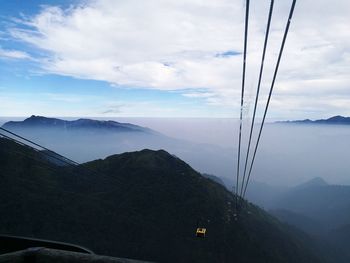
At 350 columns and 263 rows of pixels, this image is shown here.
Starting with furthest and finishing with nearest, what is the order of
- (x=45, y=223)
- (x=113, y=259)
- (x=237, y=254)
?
(x=237, y=254) < (x=45, y=223) < (x=113, y=259)

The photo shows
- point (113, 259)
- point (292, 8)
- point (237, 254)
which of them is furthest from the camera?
point (237, 254)

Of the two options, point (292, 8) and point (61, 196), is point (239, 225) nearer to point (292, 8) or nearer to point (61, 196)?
point (61, 196)

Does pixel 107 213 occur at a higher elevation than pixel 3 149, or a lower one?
lower

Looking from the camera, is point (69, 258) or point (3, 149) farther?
point (3, 149)

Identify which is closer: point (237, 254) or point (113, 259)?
point (113, 259)

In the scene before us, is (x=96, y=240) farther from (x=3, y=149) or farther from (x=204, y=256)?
(x=3, y=149)

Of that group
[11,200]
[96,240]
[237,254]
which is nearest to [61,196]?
[11,200]

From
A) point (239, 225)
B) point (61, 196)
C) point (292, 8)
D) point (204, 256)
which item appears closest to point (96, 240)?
point (61, 196)

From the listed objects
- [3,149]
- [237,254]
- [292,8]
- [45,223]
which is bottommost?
[237,254]

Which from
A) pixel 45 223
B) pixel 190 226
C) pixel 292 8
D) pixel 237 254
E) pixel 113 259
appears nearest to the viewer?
pixel 113 259
